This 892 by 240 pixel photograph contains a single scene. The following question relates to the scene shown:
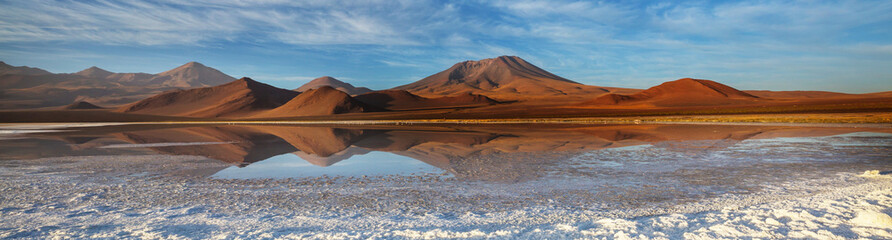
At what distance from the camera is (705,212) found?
5.43 meters

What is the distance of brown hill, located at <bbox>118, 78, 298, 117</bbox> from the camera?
129625mm

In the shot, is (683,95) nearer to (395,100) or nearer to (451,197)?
(395,100)

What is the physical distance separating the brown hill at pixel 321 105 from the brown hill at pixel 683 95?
5213 centimetres

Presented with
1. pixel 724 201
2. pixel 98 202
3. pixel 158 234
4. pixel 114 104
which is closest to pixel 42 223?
pixel 98 202

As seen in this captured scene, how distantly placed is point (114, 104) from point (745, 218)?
220233 millimetres

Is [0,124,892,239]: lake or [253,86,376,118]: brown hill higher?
[253,86,376,118]: brown hill

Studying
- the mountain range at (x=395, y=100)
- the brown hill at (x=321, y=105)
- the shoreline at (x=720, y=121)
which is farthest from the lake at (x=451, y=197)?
the brown hill at (x=321, y=105)

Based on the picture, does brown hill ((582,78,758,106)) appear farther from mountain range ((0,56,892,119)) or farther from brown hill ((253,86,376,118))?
brown hill ((253,86,376,118))

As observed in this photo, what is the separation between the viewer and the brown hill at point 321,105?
348ft

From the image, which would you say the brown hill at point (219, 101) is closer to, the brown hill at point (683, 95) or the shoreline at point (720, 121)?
the shoreline at point (720, 121)

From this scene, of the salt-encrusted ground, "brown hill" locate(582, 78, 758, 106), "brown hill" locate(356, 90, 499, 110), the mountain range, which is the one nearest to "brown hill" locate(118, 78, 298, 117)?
the mountain range

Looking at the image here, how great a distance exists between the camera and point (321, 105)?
110812 mm

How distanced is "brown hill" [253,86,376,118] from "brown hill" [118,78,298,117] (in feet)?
48.9

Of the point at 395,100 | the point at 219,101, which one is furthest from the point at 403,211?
the point at 219,101
